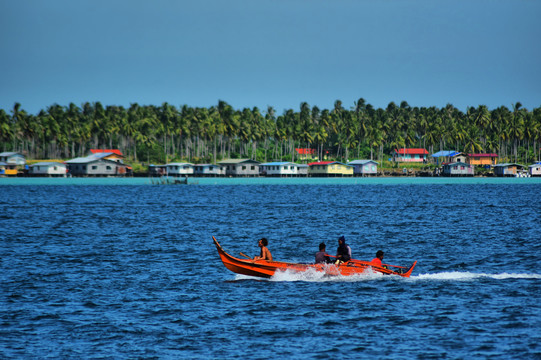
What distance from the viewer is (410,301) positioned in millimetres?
27516

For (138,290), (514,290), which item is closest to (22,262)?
(138,290)

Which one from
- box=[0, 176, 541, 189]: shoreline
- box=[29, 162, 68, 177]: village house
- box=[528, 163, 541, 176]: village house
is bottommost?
box=[0, 176, 541, 189]: shoreline

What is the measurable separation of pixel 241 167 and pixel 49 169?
54.8 metres

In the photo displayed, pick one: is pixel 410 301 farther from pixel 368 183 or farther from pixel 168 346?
pixel 368 183

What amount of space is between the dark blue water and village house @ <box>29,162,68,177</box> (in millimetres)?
138167

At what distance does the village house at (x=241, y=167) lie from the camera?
194012 mm

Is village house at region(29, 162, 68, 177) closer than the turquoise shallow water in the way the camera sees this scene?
No

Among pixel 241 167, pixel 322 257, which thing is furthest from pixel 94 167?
pixel 322 257

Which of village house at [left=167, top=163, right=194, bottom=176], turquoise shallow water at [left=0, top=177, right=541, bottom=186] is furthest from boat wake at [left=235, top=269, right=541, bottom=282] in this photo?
village house at [left=167, top=163, right=194, bottom=176]

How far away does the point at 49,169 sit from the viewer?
187 m

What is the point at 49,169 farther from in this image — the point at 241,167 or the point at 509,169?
the point at 509,169

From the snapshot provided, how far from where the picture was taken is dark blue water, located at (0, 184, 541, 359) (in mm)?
21625

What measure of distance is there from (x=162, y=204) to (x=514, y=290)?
237 feet

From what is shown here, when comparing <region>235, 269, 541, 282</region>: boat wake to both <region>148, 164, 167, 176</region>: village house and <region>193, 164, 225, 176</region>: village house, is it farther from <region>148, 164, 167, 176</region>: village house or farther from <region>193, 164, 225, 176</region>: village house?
<region>148, 164, 167, 176</region>: village house
